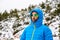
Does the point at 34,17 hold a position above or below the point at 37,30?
above

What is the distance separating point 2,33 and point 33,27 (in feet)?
16.2

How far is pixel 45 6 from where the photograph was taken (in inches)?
388

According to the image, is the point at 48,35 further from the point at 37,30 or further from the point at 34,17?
the point at 34,17

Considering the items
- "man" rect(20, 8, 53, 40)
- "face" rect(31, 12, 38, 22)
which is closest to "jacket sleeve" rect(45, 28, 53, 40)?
"man" rect(20, 8, 53, 40)

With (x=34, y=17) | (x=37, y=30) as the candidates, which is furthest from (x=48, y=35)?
(x=34, y=17)

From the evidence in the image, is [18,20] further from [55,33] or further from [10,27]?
[55,33]

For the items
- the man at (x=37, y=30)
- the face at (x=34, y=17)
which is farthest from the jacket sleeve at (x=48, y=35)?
the face at (x=34, y=17)

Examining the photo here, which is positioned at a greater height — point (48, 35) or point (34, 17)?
point (34, 17)

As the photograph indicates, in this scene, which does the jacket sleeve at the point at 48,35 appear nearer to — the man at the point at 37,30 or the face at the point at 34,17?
the man at the point at 37,30

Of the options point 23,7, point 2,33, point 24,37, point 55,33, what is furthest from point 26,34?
point 23,7

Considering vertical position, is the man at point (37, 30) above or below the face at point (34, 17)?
below

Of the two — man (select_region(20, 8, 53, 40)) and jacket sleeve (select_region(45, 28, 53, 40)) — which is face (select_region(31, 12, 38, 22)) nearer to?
man (select_region(20, 8, 53, 40))

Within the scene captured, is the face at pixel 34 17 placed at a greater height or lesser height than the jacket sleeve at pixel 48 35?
greater

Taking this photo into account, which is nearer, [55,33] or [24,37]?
[24,37]
